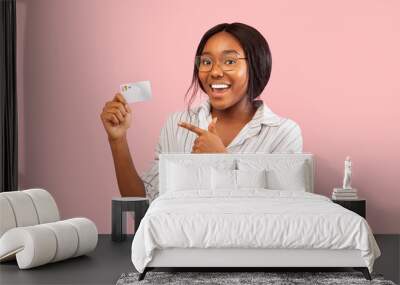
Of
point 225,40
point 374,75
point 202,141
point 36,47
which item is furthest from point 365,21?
point 36,47

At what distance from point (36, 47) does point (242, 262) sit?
11.8 ft

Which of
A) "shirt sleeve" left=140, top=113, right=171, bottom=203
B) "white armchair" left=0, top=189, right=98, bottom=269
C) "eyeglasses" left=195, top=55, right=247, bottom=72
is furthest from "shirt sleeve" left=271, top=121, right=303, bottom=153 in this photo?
"white armchair" left=0, top=189, right=98, bottom=269

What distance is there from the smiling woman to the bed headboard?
0.70 ft

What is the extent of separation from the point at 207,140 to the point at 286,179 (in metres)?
1.00

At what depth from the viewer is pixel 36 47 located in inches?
296

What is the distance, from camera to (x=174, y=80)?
7.45 m

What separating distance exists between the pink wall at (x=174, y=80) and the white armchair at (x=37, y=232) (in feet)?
4.44

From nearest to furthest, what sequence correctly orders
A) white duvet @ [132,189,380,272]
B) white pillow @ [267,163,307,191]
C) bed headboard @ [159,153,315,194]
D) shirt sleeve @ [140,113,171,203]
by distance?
white duvet @ [132,189,380,272]
white pillow @ [267,163,307,191]
bed headboard @ [159,153,315,194]
shirt sleeve @ [140,113,171,203]

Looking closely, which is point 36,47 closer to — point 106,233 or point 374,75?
point 106,233

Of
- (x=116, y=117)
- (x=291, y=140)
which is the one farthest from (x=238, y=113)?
(x=116, y=117)

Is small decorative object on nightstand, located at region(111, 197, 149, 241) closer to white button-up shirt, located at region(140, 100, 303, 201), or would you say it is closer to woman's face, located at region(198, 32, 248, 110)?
white button-up shirt, located at region(140, 100, 303, 201)

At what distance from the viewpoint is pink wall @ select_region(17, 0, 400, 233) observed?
7.36 m

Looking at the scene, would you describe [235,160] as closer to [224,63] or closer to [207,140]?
[207,140]

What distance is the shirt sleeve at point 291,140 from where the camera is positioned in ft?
23.8
